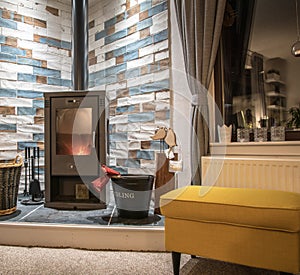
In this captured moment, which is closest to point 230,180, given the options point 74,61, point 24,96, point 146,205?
point 146,205

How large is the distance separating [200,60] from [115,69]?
1.21 meters

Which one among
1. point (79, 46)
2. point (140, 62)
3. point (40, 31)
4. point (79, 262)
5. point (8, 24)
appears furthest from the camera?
point (40, 31)

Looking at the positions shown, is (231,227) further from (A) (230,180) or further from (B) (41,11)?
(B) (41,11)

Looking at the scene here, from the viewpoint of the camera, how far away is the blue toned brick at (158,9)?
2.67 metres

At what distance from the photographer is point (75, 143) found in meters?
A: 2.53

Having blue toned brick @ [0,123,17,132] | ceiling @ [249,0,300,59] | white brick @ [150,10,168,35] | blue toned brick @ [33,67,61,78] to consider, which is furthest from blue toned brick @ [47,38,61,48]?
ceiling @ [249,0,300,59]

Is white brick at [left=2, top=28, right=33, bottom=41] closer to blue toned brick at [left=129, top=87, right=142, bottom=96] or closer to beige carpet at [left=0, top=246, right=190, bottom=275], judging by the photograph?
blue toned brick at [left=129, top=87, right=142, bottom=96]

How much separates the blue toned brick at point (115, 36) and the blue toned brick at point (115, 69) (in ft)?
1.07

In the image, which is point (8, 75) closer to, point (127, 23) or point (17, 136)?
point (17, 136)

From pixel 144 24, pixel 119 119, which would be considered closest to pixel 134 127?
pixel 119 119

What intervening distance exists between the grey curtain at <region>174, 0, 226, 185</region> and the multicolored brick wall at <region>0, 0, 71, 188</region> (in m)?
1.81

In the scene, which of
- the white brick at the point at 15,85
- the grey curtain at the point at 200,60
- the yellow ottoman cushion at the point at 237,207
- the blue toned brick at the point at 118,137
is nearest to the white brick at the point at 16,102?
the white brick at the point at 15,85

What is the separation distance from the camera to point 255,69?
7.50ft

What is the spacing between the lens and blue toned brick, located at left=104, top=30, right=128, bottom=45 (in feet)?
10.2
